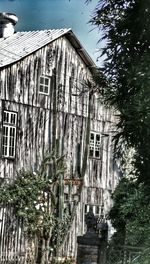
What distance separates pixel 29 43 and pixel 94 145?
5.31m

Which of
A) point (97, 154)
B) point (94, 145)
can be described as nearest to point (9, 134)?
point (94, 145)

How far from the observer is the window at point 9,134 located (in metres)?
23.3

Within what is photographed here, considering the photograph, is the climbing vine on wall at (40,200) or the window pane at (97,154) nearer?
the climbing vine on wall at (40,200)

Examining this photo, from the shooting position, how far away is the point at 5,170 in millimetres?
23156

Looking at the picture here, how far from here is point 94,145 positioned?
87.2 feet

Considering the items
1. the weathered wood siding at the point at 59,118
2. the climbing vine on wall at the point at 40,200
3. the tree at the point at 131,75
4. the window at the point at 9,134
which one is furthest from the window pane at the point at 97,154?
the tree at the point at 131,75

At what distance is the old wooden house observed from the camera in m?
23.5

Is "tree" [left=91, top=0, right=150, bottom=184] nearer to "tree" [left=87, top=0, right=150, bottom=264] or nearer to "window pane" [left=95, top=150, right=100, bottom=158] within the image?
"tree" [left=87, top=0, right=150, bottom=264]

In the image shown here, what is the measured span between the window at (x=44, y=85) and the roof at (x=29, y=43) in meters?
1.33

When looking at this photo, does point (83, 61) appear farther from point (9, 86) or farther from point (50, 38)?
point (9, 86)

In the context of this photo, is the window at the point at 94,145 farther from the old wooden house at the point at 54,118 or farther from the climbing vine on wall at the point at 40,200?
the climbing vine on wall at the point at 40,200

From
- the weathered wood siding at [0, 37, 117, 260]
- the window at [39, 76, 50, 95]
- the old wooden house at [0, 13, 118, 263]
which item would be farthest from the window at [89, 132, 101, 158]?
the window at [39, 76, 50, 95]

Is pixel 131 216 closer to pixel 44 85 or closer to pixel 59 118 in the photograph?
pixel 59 118

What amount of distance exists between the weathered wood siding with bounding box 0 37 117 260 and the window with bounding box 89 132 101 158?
24cm
